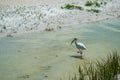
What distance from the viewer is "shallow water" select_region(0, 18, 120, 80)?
11.0 metres

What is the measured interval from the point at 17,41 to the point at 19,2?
11.8 meters

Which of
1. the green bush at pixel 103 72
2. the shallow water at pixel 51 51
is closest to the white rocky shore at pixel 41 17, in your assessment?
the shallow water at pixel 51 51

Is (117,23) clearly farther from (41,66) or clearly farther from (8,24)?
(41,66)

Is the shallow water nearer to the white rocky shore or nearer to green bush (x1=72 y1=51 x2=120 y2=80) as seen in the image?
the white rocky shore

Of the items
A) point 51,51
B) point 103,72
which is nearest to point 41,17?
point 51,51

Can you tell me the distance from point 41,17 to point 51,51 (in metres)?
7.54

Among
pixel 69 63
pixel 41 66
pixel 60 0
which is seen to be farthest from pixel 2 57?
pixel 60 0

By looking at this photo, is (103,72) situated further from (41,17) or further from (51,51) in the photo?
(41,17)

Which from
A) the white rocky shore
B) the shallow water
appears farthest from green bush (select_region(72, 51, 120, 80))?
the white rocky shore

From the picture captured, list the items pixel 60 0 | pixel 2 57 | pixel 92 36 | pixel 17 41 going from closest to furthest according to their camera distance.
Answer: pixel 2 57
pixel 17 41
pixel 92 36
pixel 60 0

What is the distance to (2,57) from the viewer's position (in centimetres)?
1268

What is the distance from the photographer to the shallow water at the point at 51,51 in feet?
36.1

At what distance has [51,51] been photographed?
13.7 m

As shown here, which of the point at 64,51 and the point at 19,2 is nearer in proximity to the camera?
the point at 64,51
